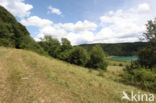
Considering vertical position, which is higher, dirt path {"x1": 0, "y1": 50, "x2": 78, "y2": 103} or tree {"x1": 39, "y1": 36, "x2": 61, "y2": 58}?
tree {"x1": 39, "y1": 36, "x2": 61, "y2": 58}

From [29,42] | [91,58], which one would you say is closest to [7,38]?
[29,42]

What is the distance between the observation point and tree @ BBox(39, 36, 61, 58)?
49.3 metres

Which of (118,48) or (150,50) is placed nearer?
(150,50)

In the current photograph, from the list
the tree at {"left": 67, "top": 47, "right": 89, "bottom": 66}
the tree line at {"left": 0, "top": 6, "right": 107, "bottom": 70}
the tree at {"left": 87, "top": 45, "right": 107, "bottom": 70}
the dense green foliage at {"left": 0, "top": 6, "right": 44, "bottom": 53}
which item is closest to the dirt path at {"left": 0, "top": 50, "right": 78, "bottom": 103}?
the tree line at {"left": 0, "top": 6, "right": 107, "bottom": 70}

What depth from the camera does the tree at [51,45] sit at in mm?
49300

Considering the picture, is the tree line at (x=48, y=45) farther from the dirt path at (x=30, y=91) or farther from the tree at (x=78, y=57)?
the dirt path at (x=30, y=91)

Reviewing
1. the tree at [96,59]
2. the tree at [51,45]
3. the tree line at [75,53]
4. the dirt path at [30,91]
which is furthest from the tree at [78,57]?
the dirt path at [30,91]

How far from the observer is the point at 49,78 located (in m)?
7.89

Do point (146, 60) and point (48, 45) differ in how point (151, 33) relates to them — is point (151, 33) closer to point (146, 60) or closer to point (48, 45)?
point (146, 60)

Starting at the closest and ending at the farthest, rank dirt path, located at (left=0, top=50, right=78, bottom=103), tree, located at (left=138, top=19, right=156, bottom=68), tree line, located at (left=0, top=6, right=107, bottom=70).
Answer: dirt path, located at (left=0, top=50, right=78, bottom=103) → tree, located at (left=138, top=19, right=156, bottom=68) → tree line, located at (left=0, top=6, right=107, bottom=70)

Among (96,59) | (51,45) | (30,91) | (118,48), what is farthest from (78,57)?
(118,48)

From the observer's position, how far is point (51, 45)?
5153cm

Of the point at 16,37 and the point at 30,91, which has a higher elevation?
the point at 16,37

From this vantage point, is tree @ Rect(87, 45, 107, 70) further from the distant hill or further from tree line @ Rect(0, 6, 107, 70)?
the distant hill
